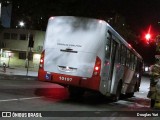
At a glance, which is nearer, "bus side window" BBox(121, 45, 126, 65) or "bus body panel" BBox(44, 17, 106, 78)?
"bus body panel" BBox(44, 17, 106, 78)

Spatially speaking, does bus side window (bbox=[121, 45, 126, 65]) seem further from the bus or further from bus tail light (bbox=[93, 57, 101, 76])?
bus tail light (bbox=[93, 57, 101, 76])

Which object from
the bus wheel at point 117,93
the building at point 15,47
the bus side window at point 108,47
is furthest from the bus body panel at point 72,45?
the building at point 15,47

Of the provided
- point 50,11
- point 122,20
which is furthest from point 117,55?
point 122,20

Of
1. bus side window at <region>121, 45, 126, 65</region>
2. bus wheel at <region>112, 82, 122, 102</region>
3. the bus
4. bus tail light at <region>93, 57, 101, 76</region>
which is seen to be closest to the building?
bus side window at <region>121, 45, 126, 65</region>

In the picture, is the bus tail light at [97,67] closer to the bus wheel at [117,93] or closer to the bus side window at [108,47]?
the bus side window at [108,47]

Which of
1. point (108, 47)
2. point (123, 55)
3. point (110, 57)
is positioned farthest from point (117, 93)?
point (108, 47)

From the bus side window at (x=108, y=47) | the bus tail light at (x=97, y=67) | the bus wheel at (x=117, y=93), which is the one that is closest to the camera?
the bus tail light at (x=97, y=67)

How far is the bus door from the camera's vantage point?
1650 centimetres

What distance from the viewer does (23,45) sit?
71.6 meters

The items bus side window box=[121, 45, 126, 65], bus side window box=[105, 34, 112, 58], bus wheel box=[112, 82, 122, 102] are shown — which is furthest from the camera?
bus side window box=[121, 45, 126, 65]

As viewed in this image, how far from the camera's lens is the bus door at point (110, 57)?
16500mm

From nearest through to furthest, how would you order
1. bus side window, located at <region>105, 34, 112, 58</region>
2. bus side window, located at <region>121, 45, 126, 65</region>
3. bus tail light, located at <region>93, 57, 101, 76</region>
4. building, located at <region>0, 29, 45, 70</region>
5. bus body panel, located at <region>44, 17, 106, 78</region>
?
1. bus tail light, located at <region>93, 57, 101, 76</region>
2. bus body panel, located at <region>44, 17, 106, 78</region>
3. bus side window, located at <region>105, 34, 112, 58</region>
4. bus side window, located at <region>121, 45, 126, 65</region>
5. building, located at <region>0, 29, 45, 70</region>

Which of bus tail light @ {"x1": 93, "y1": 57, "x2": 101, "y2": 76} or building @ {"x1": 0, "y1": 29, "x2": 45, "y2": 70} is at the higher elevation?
building @ {"x1": 0, "y1": 29, "x2": 45, "y2": 70}

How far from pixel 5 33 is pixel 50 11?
40.0 meters
